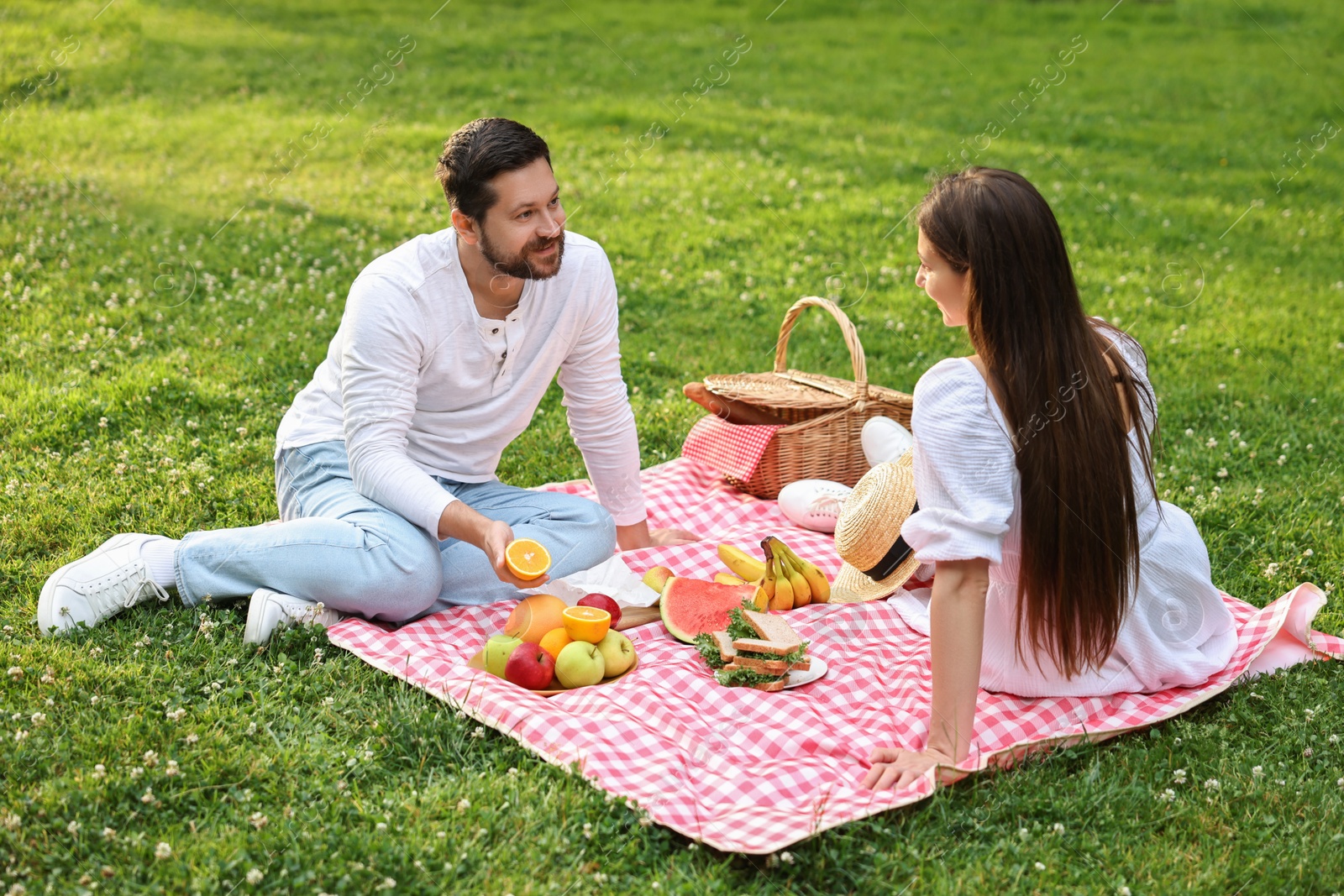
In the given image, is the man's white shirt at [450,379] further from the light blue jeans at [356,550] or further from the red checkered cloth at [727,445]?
the red checkered cloth at [727,445]

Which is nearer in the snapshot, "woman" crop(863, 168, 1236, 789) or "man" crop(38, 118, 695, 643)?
"woman" crop(863, 168, 1236, 789)

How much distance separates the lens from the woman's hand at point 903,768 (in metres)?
3.25

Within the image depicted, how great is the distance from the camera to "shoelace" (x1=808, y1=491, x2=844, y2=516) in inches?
205

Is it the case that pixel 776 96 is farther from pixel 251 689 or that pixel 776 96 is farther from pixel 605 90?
pixel 251 689

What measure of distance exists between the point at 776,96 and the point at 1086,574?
36.1 feet

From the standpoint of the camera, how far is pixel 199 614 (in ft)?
13.0

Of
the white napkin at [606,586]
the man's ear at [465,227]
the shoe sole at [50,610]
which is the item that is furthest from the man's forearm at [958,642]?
the shoe sole at [50,610]

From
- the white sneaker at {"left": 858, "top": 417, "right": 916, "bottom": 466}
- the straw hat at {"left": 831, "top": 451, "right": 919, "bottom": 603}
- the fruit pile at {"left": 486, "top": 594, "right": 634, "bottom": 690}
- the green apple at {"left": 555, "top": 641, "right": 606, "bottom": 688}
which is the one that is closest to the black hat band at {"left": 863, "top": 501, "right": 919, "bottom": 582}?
the straw hat at {"left": 831, "top": 451, "right": 919, "bottom": 603}

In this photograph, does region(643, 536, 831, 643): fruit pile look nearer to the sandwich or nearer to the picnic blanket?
the picnic blanket

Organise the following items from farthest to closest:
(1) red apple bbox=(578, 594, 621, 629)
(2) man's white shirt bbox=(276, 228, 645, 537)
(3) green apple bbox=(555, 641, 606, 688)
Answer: (1) red apple bbox=(578, 594, 621, 629) < (2) man's white shirt bbox=(276, 228, 645, 537) < (3) green apple bbox=(555, 641, 606, 688)

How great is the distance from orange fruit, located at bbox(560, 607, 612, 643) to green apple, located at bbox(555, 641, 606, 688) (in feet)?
0.19

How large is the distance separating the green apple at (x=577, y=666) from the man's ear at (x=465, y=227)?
1.50 m

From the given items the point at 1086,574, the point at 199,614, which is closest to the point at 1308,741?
the point at 1086,574

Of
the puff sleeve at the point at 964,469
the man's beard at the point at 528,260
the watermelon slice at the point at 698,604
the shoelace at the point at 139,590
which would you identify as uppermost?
the man's beard at the point at 528,260
